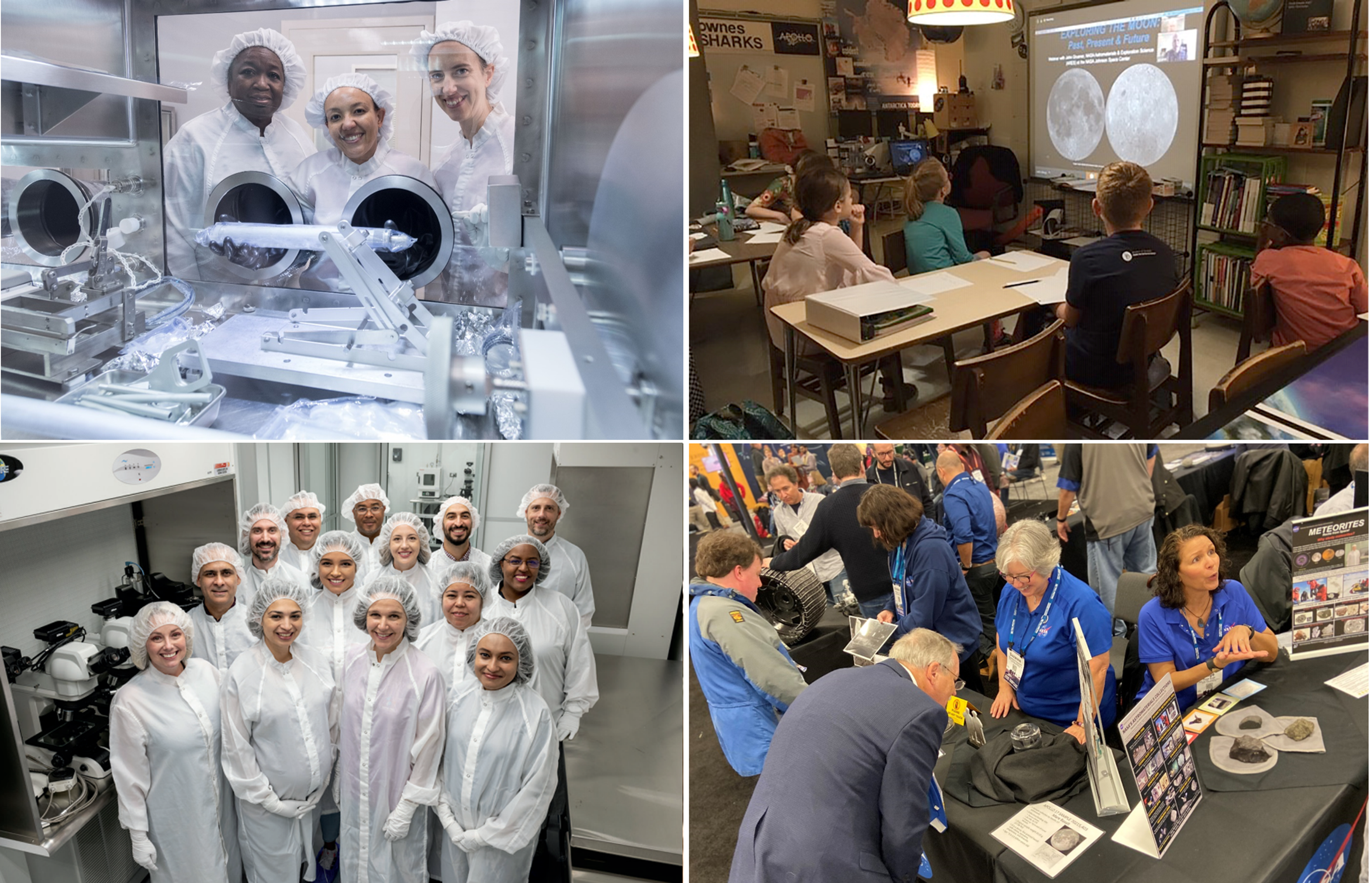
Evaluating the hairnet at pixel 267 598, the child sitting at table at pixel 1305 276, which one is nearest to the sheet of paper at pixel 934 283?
the child sitting at table at pixel 1305 276

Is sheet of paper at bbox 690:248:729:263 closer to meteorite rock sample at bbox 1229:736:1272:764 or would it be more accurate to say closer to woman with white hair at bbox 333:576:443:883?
woman with white hair at bbox 333:576:443:883

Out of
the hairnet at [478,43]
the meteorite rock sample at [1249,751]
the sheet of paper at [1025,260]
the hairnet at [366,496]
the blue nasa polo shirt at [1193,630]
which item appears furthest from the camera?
the blue nasa polo shirt at [1193,630]

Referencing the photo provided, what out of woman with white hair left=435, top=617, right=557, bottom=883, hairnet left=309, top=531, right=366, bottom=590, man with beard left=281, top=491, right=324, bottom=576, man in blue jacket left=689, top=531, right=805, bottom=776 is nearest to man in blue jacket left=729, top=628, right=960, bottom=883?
man in blue jacket left=689, top=531, right=805, bottom=776

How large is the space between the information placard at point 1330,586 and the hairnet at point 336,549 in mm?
2589

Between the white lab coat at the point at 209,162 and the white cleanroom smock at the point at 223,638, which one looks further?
the white cleanroom smock at the point at 223,638

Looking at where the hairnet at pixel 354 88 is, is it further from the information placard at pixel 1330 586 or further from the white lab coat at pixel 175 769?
the information placard at pixel 1330 586

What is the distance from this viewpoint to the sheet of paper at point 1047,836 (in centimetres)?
171

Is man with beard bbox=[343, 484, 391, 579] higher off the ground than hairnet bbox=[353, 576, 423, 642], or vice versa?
man with beard bbox=[343, 484, 391, 579]

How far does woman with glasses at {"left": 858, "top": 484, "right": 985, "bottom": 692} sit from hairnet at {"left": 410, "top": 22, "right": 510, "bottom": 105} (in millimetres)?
1380

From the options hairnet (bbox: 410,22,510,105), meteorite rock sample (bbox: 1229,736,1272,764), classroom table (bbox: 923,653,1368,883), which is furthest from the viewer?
meteorite rock sample (bbox: 1229,736,1272,764)

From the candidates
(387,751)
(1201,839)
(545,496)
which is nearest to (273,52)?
(545,496)

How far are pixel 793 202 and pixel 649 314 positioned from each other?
0.64 m

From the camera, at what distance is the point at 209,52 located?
1605 mm

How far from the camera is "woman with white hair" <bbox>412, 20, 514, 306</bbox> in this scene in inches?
61.3
